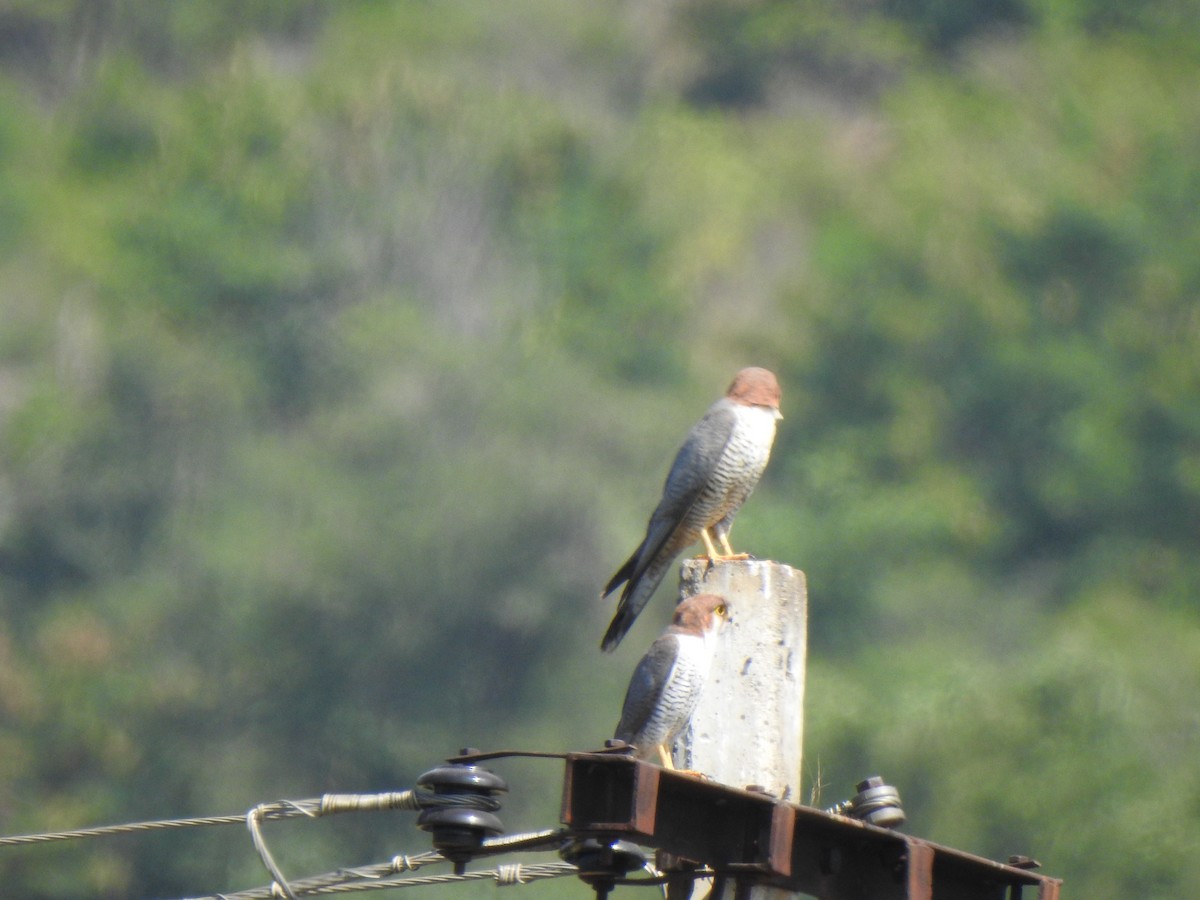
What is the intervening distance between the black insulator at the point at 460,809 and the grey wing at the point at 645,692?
1.34 metres

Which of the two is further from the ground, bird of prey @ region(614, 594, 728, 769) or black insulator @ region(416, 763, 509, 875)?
bird of prey @ region(614, 594, 728, 769)

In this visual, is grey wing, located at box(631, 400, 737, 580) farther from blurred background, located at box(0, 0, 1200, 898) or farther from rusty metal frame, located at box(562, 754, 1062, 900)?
blurred background, located at box(0, 0, 1200, 898)

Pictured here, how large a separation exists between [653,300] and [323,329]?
8239 mm

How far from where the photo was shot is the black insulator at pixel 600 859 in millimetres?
5129

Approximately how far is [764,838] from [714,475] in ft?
9.84

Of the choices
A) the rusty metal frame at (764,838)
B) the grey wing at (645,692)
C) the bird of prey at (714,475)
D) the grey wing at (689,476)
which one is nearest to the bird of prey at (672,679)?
the grey wing at (645,692)

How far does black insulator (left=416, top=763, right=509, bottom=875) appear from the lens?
17.2 feet

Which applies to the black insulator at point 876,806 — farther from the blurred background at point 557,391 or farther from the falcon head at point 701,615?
the blurred background at point 557,391

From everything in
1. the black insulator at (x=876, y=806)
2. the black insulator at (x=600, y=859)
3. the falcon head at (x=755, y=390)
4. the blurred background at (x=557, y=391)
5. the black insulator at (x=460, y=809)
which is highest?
A: the blurred background at (x=557, y=391)

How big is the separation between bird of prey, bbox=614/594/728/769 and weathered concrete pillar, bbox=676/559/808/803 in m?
0.08

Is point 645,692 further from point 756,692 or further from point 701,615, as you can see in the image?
point 756,692

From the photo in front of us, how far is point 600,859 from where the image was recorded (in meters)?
5.13

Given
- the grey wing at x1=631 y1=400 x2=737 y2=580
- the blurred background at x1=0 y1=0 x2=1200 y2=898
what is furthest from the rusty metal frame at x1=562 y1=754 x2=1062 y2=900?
the blurred background at x1=0 y1=0 x2=1200 y2=898

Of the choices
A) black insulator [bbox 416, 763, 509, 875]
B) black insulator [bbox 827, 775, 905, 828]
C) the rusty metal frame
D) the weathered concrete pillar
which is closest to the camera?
the rusty metal frame
